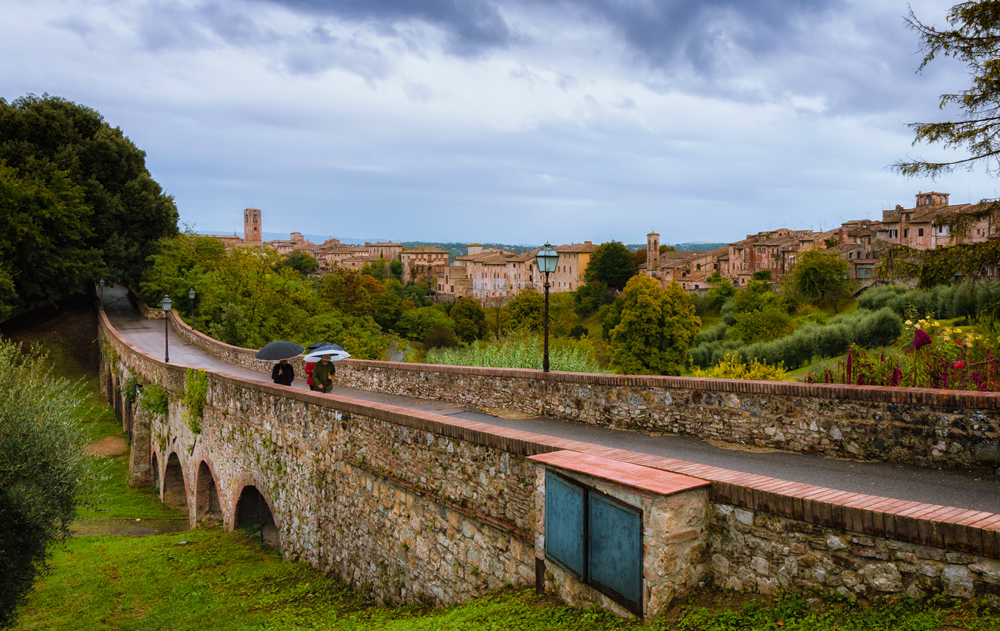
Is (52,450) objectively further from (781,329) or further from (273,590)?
(781,329)

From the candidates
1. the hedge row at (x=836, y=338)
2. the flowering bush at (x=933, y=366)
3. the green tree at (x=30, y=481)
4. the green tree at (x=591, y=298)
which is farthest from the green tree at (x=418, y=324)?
the flowering bush at (x=933, y=366)

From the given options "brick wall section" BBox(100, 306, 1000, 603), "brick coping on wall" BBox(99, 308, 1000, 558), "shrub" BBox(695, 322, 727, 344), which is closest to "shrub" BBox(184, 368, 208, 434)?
"brick wall section" BBox(100, 306, 1000, 603)

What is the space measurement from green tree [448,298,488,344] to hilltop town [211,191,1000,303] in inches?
667

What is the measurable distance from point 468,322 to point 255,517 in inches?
2708

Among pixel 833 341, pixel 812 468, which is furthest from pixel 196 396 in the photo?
pixel 833 341

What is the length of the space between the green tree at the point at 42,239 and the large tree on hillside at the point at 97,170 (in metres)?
0.51

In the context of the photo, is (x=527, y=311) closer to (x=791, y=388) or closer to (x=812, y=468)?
(x=791, y=388)

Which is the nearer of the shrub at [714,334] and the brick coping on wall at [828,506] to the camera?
the brick coping on wall at [828,506]

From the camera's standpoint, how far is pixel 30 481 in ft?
30.9

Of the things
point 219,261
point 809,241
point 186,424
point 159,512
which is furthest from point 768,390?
point 809,241

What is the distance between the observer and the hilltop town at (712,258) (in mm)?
79125

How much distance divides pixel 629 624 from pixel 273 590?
692 centimetres

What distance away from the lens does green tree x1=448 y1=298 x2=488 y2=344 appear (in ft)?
266

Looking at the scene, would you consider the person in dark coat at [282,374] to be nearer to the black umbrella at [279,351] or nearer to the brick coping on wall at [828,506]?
the black umbrella at [279,351]
